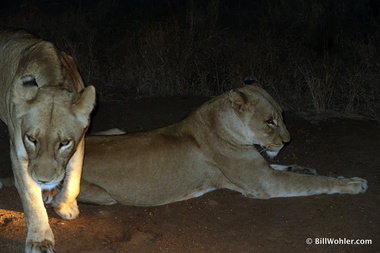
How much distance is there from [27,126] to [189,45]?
6.63 metres

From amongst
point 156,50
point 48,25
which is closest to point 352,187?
point 156,50

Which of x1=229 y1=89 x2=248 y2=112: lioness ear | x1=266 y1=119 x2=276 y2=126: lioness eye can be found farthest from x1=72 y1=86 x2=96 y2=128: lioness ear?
x1=266 y1=119 x2=276 y2=126: lioness eye

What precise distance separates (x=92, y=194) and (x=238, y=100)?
5.43 ft

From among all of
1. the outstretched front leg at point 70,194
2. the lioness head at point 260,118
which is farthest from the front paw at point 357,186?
the outstretched front leg at point 70,194

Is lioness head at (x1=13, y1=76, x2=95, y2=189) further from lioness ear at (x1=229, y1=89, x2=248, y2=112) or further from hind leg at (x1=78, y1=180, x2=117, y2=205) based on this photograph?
lioness ear at (x1=229, y1=89, x2=248, y2=112)

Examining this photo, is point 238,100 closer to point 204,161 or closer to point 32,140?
point 204,161

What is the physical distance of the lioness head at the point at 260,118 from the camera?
5.86 meters

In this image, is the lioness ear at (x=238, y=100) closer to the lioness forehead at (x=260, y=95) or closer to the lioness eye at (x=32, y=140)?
the lioness forehead at (x=260, y=95)

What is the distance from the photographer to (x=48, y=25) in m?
12.5

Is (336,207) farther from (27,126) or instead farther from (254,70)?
(254,70)

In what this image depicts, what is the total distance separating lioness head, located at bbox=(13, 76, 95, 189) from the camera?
4.20 m

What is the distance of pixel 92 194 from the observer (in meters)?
5.59

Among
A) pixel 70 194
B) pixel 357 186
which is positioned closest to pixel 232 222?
pixel 357 186

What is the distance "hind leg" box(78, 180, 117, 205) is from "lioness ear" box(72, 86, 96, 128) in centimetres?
129
